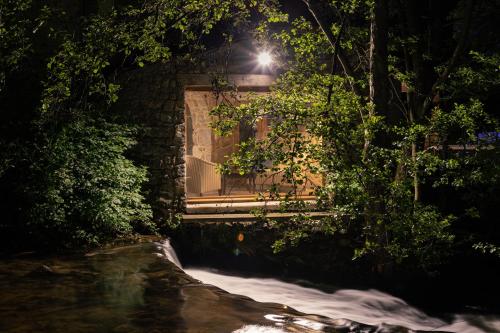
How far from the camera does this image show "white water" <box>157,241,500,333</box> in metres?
6.51

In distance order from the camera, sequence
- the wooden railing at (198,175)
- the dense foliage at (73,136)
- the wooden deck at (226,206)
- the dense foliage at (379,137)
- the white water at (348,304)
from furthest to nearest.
A: the wooden railing at (198,175), the wooden deck at (226,206), the white water at (348,304), the dense foliage at (73,136), the dense foliage at (379,137)

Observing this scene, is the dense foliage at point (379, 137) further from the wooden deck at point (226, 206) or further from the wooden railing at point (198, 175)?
the wooden railing at point (198, 175)

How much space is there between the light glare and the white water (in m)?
3.82

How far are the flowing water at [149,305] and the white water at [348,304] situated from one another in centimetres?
2

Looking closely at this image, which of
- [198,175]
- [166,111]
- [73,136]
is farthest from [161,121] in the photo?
[198,175]

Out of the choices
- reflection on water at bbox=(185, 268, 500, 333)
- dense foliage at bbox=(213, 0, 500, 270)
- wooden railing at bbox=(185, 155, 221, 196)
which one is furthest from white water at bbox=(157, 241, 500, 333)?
wooden railing at bbox=(185, 155, 221, 196)

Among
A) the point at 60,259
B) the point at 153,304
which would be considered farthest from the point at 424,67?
the point at 60,259

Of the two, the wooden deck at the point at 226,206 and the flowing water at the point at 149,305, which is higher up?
the wooden deck at the point at 226,206

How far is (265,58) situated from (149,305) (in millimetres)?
5506

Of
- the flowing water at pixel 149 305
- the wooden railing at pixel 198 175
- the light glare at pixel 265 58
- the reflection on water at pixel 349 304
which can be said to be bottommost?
the reflection on water at pixel 349 304

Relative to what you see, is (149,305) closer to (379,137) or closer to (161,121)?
(379,137)

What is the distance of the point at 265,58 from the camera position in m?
8.31

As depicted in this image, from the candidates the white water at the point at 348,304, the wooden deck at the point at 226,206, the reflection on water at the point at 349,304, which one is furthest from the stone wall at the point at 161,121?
the reflection on water at the point at 349,304

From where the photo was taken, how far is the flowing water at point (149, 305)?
362cm
